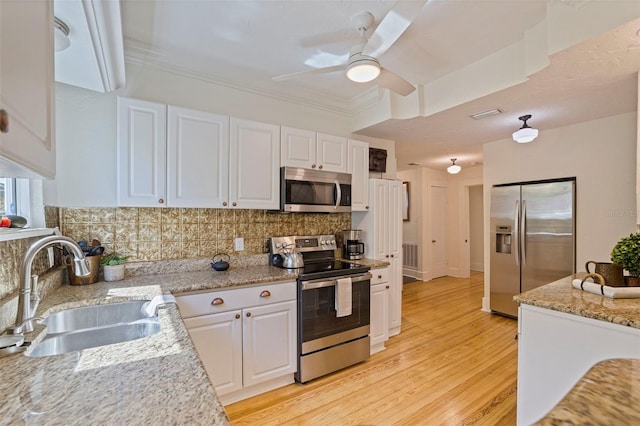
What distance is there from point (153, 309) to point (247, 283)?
725 millimetres

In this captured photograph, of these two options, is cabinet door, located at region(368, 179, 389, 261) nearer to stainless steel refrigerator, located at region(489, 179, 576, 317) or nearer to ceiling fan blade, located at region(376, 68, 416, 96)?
ceiling fan blade, located at region(376, 68, 416, 96)

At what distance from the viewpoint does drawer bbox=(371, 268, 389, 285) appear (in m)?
2.90

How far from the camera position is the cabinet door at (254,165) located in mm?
2455

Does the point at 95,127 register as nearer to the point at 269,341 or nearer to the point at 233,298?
the point at 233,298

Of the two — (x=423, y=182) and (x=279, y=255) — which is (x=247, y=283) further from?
(x=423, y=182)

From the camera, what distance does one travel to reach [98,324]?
5.17ft

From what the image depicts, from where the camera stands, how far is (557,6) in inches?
70.3

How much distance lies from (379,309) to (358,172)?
4.84 ft

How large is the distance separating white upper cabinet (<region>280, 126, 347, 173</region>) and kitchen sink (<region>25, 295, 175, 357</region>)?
163cm

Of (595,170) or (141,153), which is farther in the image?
(595,170)

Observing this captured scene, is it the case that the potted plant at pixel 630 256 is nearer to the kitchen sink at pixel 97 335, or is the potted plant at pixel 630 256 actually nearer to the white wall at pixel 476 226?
the kitchen sink at pixel 97 335

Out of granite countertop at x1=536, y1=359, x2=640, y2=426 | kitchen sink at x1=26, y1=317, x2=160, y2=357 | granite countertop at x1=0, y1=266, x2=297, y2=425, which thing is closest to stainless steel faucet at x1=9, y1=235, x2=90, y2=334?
granite countertop at x1=0, y1=266, x2=297, y2=425

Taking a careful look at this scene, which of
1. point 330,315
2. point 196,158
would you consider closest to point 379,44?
point 196,158

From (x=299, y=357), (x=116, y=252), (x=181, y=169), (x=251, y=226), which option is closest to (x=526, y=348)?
(x=299, y=357)
